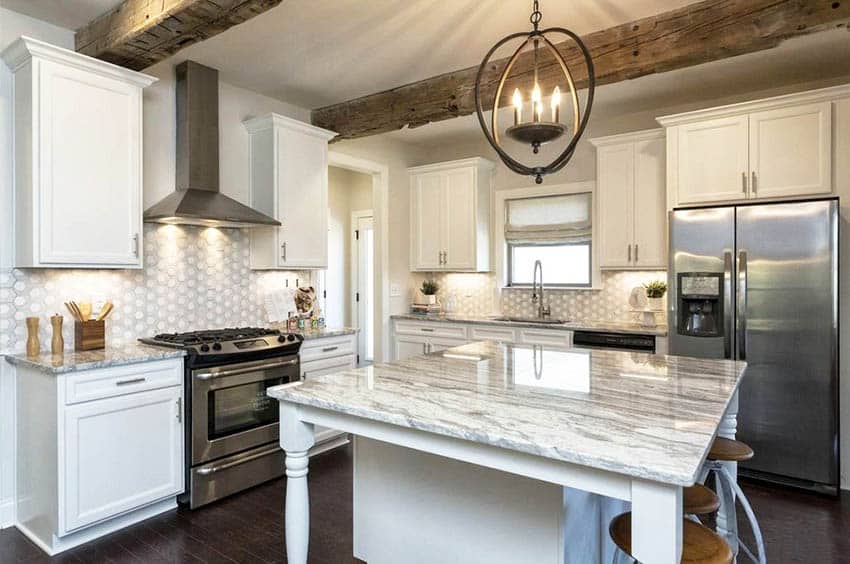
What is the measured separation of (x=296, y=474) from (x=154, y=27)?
2.26 meters

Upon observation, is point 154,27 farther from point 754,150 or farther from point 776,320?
point 776,320

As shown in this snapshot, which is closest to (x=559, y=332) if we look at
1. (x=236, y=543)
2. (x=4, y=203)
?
(x=236, y=543)

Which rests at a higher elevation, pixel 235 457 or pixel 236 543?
pixel 235 457

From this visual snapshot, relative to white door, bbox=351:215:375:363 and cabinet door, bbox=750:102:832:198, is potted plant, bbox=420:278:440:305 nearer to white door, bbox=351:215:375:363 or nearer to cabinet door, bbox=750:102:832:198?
white door, bbox=351:215:375:363

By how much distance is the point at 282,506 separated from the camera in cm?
311

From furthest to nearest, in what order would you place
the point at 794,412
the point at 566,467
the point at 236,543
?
the point at 794,412, the point at 236,543, the point at 566,467

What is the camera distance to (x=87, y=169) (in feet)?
9.40

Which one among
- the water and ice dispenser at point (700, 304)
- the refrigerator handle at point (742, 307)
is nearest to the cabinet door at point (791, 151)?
the refrigerator handle at point (742, 307)

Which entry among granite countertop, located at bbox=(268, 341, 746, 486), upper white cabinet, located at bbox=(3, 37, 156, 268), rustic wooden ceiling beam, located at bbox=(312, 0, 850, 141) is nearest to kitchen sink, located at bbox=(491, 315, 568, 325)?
rustic wooden ceiling beam, located at bbox=(312, 0, 850, 141)

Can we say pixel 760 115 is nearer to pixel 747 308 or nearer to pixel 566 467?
pixel 747 308

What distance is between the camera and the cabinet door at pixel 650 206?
4176mm

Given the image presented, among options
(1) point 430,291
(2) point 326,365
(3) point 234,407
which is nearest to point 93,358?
(3) point 234,407

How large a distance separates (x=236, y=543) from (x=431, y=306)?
327cm

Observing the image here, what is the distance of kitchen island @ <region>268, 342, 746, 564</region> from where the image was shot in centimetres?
123
